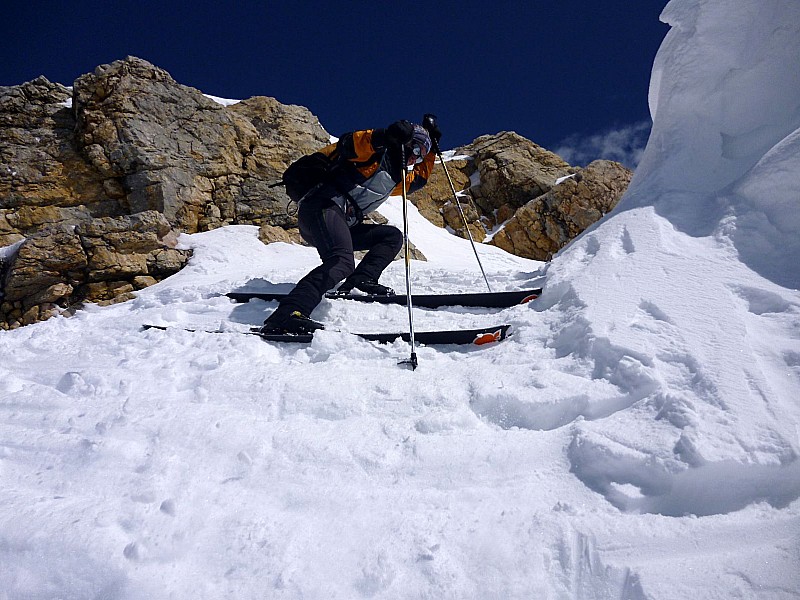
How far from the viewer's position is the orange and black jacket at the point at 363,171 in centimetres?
419

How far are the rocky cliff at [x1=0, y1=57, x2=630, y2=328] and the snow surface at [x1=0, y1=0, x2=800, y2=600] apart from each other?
489 centimetres

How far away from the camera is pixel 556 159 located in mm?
34906

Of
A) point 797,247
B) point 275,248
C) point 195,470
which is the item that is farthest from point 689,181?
point 275,248

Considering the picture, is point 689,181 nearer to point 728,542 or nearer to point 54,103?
point 728,542

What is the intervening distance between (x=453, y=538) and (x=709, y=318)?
1.82 m

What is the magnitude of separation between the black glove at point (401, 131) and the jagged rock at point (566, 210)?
21.7 m

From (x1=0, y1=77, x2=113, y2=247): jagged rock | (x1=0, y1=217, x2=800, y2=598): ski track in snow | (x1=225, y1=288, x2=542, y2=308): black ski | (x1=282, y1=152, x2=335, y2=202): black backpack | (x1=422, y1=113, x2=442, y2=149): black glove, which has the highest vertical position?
(x1=0, y1=77, x2=113, y2=247): jagged rock

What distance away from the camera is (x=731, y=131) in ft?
13.5

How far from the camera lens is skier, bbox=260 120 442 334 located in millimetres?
3842

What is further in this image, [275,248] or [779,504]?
Result: [275,248]

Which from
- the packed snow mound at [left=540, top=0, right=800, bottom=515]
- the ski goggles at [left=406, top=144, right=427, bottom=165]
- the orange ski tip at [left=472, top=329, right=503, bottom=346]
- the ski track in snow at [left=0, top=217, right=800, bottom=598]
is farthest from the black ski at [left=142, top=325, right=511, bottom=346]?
the ski goggles at [left=406, top=144, right=427, bottom=165]

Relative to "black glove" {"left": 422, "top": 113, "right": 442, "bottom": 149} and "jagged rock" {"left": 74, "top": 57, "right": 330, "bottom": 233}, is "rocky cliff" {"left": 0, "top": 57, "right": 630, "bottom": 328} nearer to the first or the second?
"jagged rock" {"left": 74, "top": 57, "right": 330, "bottom": 233}

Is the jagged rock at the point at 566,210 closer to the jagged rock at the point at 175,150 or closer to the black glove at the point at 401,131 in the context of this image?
the jagged rock at the point at 175,150

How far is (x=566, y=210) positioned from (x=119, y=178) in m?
23.0
